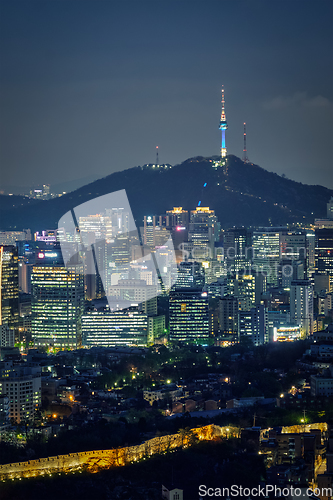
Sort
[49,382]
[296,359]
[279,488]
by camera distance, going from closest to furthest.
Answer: [279,488], [49,382], [296,359]

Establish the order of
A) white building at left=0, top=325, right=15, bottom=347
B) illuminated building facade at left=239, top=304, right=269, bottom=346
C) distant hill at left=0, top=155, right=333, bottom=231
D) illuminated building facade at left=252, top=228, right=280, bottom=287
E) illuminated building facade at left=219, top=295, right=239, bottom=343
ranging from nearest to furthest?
white building at left=0, top=325, right=15, bottom=347 < illuminated building facade at left=239, top=304, right=269, bottom=346 < illuminated building facade at left=219, top=295, right=239, bottom=343 < illuminated building facade at left=252, top=228, right=280, bottom=287 < distant hill at left=0, top=155, right=333, bottom=231

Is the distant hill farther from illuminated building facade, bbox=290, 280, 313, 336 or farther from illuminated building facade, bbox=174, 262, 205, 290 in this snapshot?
illuminated building facade, bbox=290, 280, 313, 336

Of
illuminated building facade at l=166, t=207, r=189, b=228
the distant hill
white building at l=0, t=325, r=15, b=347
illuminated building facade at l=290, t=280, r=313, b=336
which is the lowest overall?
white building at l=0, t=325, r=15, b=347

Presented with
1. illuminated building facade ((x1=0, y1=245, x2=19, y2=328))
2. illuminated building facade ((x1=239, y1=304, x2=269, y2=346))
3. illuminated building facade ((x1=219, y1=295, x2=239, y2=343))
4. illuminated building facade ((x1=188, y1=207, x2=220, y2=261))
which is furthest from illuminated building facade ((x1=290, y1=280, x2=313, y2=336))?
illuminated building facade ((x1=188, y1=207, x2=220, y2=261))

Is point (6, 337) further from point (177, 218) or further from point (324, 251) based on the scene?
point (177, 218)

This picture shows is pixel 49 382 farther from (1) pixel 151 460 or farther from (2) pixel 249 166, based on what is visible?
(2) pixel 249 166

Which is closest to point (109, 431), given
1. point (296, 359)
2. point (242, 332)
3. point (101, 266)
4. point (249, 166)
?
point (296, 359)
